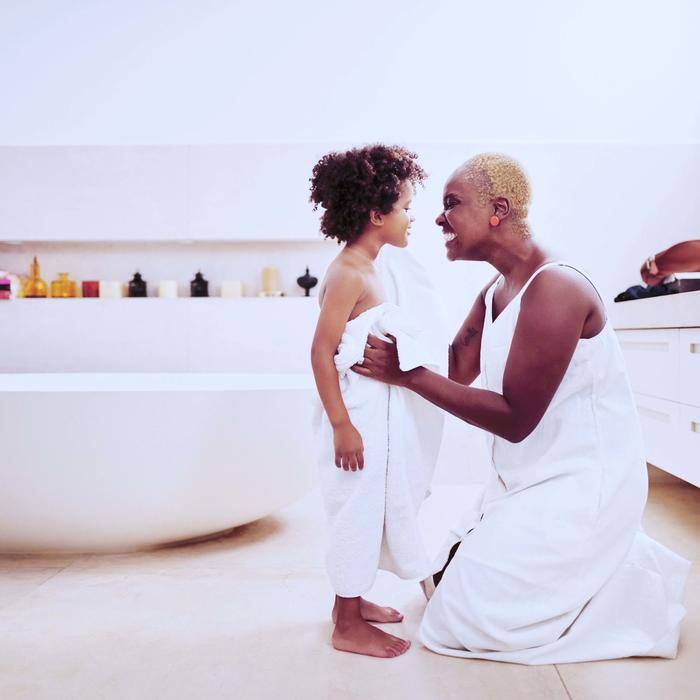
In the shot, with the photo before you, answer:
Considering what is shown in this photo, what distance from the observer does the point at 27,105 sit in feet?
12.9

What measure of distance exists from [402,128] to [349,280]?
2341 millimetres

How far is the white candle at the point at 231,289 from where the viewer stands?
3762mm

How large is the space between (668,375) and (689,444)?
31 cm

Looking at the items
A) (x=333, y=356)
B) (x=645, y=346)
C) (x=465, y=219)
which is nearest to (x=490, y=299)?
(x=465, y=219)

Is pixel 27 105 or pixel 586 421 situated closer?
pixel 586 421

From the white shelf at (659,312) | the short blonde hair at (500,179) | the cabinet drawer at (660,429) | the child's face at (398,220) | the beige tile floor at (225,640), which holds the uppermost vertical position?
the short blonde hair at (500,179)

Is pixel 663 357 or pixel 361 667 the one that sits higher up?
pixel 663 357

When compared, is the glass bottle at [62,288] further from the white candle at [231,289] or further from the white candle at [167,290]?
the white candle at [231,289]

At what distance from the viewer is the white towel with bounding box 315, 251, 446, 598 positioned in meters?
1.71

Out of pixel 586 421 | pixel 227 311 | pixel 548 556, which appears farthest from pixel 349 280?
pixel 227 311

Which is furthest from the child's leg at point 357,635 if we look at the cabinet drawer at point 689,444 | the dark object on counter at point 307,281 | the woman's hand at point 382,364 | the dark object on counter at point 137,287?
the dark object on counter at point 137,287

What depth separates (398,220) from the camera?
1.90 meters

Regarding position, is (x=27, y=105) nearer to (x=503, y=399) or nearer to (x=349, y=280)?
(x=349, y=280)

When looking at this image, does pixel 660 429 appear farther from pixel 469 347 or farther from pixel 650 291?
pixel 469 347
